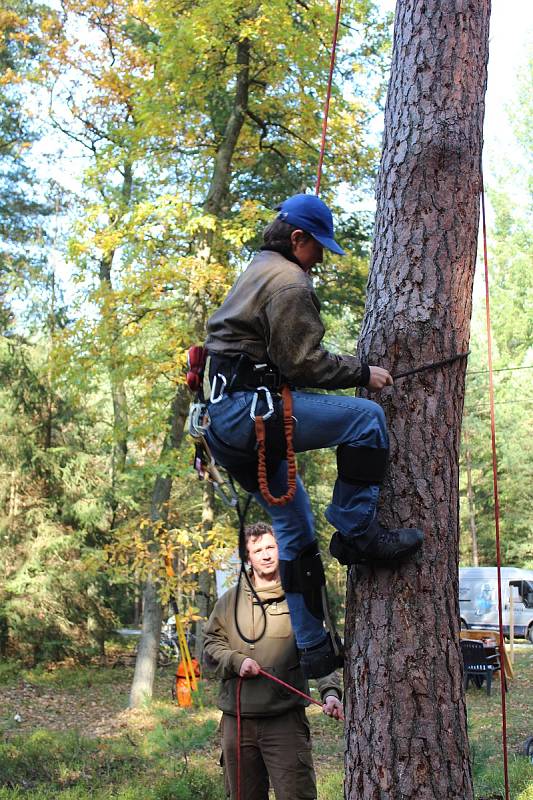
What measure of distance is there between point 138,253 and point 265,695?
9.40 meters

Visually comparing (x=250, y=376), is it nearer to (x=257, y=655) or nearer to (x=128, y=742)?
(x=257, y=655)

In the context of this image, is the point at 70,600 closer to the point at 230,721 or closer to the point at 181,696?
the point at 181,696

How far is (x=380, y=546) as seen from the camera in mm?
3205

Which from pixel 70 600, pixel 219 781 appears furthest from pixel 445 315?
pixel 70 600

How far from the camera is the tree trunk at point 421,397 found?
3.20 meters

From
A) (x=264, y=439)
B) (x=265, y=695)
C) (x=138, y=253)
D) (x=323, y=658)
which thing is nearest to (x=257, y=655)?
(x=265, y=695)

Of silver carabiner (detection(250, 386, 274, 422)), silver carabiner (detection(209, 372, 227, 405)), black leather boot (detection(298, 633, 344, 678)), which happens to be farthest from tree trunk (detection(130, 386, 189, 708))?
silver carabiner (detection(250, 386, 274, 422))

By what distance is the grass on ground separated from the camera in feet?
24.0

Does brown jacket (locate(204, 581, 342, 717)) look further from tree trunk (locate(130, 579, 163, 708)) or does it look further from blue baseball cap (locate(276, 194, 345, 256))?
tree trunk (locate(130, 579, 163, 708))

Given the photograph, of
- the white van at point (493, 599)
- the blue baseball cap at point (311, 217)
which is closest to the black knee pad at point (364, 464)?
the blue baseball cap at point (311, 217)

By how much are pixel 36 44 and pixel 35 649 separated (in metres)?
14.5

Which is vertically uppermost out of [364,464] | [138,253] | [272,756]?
[138,253]

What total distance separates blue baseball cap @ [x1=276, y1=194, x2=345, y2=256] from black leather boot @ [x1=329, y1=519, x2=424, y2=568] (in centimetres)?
110

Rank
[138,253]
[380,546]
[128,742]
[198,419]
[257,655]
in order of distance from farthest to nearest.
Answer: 1. [138,253]
2. [128,742]
3. [257,655]
4. [198,419]
5. [380,546]
